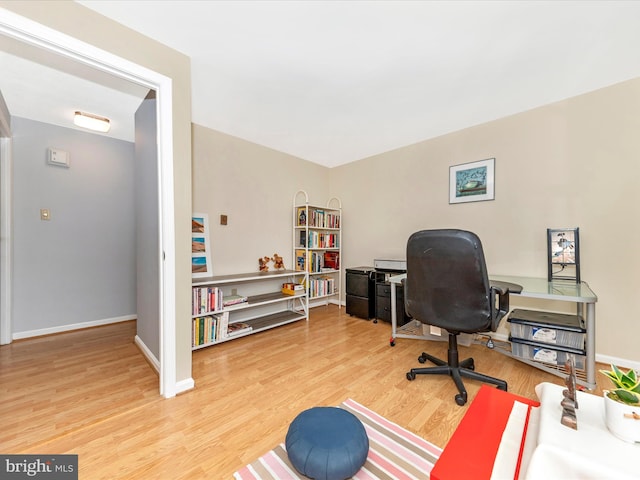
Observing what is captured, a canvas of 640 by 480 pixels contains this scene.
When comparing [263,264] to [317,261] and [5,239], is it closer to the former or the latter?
[317,261]

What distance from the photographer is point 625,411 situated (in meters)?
0.61

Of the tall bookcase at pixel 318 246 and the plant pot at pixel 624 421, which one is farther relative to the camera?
the tall bookcase at pixel 318 246

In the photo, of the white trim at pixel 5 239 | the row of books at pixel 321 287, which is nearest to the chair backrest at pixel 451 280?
the row of books at pixel 321 287

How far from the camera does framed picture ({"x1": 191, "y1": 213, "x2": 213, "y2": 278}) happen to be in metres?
2.81

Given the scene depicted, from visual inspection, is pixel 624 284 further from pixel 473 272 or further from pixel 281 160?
pixel 281 160

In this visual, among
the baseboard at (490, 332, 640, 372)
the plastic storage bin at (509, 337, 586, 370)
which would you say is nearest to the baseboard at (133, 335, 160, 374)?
the plastic storage bin at (509, 337, 586, 370)

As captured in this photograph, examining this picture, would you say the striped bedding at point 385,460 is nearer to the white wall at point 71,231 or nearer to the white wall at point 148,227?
the white wall at point 148,227

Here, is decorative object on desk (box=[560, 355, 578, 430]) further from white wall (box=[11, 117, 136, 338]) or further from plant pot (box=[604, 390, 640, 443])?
white wall (box=[11, 117, 136, 338])

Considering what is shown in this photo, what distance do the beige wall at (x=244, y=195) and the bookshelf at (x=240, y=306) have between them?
0.85 ft

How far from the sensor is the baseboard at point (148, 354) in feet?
→ 6.81

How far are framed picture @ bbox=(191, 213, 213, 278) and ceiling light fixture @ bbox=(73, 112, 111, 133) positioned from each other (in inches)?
50.0

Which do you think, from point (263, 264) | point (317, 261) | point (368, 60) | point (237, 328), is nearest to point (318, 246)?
point (317, 261)

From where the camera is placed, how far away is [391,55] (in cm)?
182

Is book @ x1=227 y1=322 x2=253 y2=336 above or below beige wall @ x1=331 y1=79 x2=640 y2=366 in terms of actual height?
below
